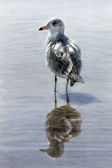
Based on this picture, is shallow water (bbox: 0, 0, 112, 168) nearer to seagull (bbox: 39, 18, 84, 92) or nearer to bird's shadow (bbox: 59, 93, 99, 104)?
bird's shadow (bbox: 59, 93, 99, 104)

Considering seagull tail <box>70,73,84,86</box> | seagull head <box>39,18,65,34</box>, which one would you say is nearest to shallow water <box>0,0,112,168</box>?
seagull tail <box>70,73,84,86</box>

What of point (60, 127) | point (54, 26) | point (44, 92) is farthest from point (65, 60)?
point (60, 127)

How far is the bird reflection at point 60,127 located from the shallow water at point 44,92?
0.21 feet

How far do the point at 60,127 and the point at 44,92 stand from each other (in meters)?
1.35

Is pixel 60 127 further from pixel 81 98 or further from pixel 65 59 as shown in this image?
pixel 65 59

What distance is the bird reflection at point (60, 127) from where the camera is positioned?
15.2 ft

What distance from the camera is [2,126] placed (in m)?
5.25

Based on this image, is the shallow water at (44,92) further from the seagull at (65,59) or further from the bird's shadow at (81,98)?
the seagull at (65,59)

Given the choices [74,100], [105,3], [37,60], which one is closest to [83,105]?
[74,100]

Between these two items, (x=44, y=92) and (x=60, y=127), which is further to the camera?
(x=44, y=92)

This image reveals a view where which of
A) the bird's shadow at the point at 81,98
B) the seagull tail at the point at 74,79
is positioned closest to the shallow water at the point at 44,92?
the bird's shadow at the point at 81,98

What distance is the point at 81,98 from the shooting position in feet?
20.8

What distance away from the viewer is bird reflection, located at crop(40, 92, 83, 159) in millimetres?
4629

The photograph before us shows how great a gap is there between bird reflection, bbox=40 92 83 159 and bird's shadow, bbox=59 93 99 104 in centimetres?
27
